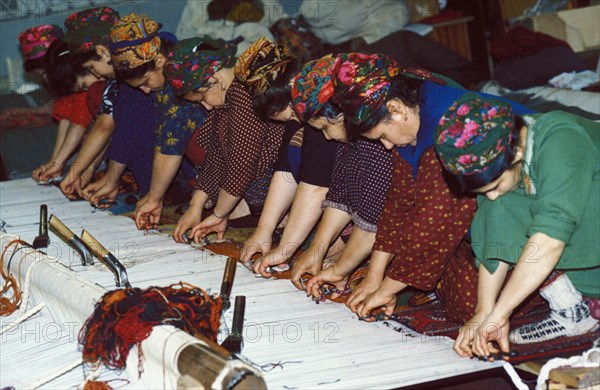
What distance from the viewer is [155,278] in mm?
2641

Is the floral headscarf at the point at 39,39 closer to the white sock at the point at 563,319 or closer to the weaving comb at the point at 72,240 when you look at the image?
the weaving comb at the point at 72,240

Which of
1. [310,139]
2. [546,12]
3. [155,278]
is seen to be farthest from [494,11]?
[155,278]

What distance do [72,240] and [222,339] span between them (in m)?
0.71

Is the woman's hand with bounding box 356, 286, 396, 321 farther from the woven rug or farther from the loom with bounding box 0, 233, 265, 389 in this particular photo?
the loom with bounding box 0, 233, 265, 389

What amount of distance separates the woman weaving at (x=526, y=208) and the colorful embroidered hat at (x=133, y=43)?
172 cm

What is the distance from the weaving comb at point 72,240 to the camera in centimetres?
Answer: 260

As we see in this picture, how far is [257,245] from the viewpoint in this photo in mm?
3010

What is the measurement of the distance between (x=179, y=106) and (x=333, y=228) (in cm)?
104

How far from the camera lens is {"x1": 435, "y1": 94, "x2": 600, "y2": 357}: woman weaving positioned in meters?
1.90

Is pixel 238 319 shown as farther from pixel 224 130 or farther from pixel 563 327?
pixel 224 130

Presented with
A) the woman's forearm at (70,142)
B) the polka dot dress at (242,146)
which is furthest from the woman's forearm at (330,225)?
the woman's forearm at (70,142)

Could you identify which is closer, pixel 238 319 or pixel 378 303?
pixel 238 319

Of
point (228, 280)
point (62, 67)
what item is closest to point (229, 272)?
point (228, 280)

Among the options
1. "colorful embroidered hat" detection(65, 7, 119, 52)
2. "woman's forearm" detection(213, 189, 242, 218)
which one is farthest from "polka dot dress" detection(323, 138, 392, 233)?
"colorful embroidered hat" detection(65, 7, 119, 52)
